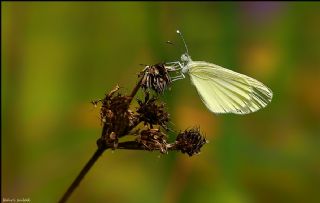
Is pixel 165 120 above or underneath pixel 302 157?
above

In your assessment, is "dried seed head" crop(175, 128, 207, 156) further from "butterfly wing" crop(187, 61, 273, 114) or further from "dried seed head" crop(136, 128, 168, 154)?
"butterfly wing" crop(187, 61, 273, 114)

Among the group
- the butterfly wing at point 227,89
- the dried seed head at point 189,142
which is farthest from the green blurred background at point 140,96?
the dried seed head at point 189,142

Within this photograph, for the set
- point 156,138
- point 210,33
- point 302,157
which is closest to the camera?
point 156,138

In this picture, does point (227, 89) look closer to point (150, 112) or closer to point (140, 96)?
point (150, 112)

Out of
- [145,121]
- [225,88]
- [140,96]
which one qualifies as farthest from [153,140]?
[140,96]

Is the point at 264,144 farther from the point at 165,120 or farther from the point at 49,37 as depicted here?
the point at 165,120

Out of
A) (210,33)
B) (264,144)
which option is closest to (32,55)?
(210,33)
